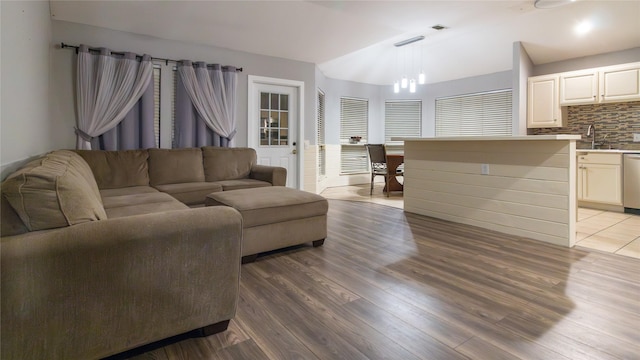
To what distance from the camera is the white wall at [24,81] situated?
1880mm

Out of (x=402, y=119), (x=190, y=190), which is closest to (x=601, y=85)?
(x=402, y=119)

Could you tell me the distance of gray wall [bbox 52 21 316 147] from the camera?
3.91 meters

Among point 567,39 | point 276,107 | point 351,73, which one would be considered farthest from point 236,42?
point 567,39

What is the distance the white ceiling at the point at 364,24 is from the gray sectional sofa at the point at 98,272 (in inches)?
116

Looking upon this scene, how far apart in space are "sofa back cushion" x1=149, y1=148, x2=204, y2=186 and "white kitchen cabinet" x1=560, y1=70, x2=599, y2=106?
560 centimetres

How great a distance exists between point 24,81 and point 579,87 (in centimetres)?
671

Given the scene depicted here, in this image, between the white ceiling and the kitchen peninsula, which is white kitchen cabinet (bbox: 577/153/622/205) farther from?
the kitchen peninsula

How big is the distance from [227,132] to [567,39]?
5219mm

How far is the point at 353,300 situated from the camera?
205 centimetres

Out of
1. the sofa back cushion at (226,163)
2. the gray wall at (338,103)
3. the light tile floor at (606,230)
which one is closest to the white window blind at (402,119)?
the gray wall at (338,103)

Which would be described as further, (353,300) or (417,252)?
(417,252)

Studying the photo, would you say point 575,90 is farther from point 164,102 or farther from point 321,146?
point 164,102

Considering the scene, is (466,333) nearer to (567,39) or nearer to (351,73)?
(567,39)

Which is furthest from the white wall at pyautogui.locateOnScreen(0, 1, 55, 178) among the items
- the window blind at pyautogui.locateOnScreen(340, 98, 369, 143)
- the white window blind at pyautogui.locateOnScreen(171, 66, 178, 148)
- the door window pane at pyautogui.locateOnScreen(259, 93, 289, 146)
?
the window blind at pyautogui.locateOnScreen(340, 98, 369, 143)
